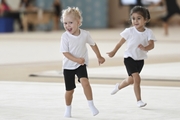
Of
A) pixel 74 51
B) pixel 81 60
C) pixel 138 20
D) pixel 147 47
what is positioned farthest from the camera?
pixel 138 20

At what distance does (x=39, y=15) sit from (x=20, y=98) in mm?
17372

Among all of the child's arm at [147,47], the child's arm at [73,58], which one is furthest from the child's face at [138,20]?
the child's arm at [73,58]

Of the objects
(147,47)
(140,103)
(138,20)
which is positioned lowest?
(140,103)

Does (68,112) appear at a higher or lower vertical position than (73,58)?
lower

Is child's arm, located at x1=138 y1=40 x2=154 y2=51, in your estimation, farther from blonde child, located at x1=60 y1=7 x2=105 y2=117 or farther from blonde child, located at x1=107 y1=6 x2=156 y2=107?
blonde child, located at x1=60 y1=7 x2=105 y2=117

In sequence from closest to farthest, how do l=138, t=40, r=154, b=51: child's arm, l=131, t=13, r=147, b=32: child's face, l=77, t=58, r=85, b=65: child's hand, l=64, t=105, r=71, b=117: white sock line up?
l=77, t=58, r=85, b=65: child's hand < l=64, t=105, r=71, b=117: white sock < l=138, t=40, r=154, b=51: child's arm < l=131, t=13, r=147, b=32: child's face

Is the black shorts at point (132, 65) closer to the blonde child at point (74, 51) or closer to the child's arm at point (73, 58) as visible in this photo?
the blonde child at point (74, 51)

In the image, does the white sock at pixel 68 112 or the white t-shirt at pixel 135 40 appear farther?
the white t-shirt at pixel 135 40

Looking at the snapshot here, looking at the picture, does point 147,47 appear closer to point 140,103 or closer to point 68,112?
point 140,103

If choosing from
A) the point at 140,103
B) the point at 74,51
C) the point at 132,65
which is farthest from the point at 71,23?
the point at 140,103

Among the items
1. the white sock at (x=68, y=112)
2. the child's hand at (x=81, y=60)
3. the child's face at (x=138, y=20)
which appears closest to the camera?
the child's hand at (x=81, y=60)

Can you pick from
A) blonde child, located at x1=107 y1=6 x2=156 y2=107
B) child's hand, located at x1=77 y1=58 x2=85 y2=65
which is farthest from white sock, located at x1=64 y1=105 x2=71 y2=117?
blonde child, located at x1=107 y1=6 x2=156 y2=107

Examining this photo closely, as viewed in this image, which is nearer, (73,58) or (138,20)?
(73,58)

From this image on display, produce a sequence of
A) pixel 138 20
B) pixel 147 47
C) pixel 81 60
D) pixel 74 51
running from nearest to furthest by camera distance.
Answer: pixel 81 60 < pixel 74 51 < pixel 147 47 < pixel 138 20
